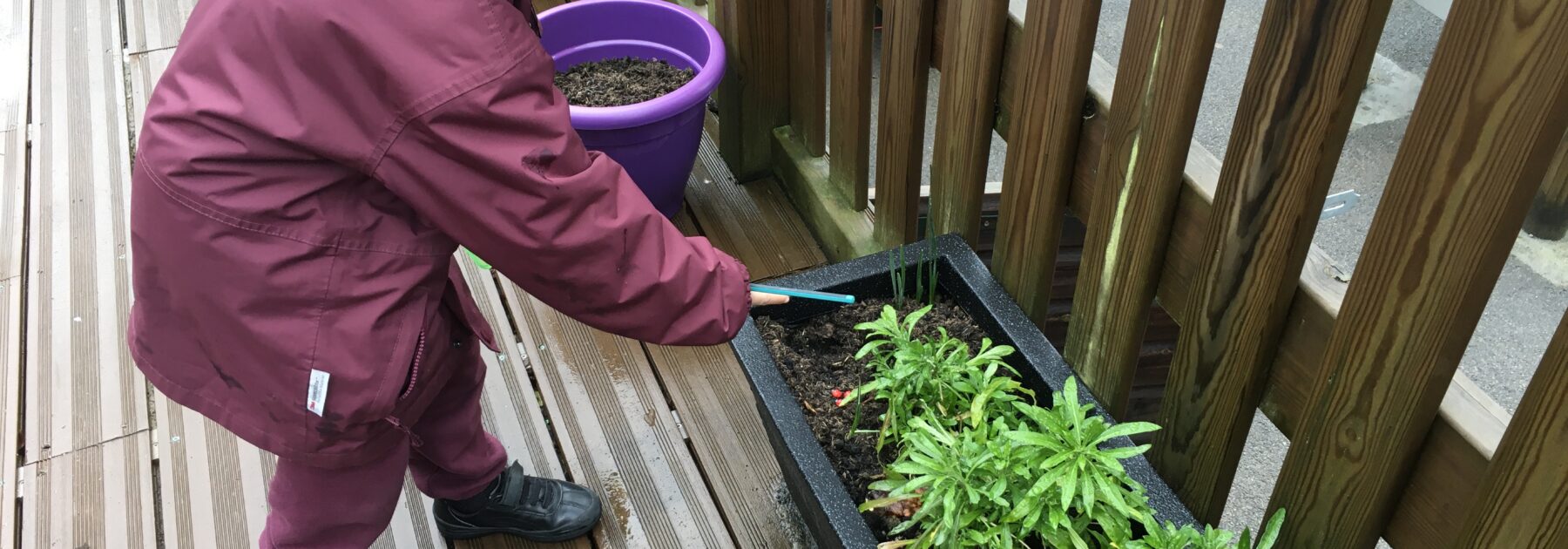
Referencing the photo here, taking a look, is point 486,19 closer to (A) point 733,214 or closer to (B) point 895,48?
(B) point 895,48

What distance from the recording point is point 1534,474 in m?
1.03

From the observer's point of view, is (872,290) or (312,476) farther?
(872,290)

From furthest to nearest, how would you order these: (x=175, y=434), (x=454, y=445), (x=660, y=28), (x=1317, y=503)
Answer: (x=660, y=28) < (x=175, y=434) < (x=454, y=445) < (x=1317, y=503)

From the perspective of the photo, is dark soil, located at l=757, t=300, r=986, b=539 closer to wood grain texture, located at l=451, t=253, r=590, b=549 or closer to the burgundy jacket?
the burgundy jacket

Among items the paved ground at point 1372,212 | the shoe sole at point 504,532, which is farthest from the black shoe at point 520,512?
the paved ground at point 1372,212

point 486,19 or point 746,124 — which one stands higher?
point 486,19

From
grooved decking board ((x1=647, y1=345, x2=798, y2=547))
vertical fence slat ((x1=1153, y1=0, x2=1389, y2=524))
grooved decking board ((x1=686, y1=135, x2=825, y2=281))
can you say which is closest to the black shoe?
grooved decking board ((x1=647, y1=345, x2=798, y2=547))

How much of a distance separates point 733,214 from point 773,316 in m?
0.74

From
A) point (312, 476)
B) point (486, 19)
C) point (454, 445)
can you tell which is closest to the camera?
point (486, 19)

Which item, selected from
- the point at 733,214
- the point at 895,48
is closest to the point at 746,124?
the point at 733,214

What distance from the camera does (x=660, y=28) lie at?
2.46 m

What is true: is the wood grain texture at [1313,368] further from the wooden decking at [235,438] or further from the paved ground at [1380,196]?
the paved ground at [1380,196]

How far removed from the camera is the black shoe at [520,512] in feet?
5.93

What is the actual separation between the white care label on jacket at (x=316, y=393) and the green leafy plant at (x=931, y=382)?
673 mm
